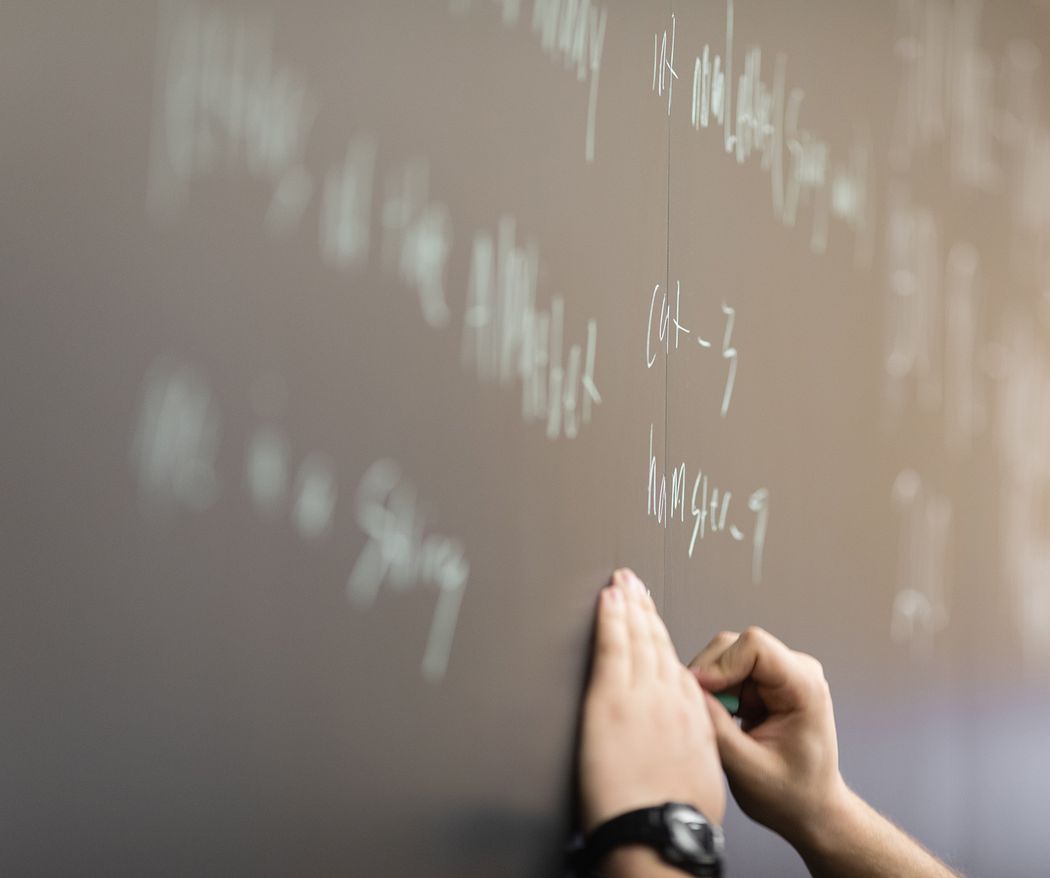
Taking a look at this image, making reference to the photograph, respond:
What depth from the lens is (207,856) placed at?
47 centimetres

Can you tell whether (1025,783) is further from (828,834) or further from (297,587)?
(297,587)

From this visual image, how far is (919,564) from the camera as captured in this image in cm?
86

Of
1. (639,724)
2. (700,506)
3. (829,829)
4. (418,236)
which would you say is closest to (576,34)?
(418,236)

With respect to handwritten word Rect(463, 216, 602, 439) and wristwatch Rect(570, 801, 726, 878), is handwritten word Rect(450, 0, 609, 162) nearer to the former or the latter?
handwritten word Rect(463, 216, 602, 439)

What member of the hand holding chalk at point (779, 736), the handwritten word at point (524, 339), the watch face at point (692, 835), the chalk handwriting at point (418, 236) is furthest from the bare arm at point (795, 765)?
the chalk handwriting at point (418, 236)

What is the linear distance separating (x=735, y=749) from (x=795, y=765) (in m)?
0.05

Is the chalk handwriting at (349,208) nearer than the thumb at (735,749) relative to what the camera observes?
Yes

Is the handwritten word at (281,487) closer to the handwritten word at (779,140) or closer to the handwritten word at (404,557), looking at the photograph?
the handwritten word at (404,557)

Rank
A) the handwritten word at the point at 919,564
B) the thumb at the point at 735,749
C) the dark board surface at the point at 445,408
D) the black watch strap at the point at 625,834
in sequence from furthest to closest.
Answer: the handwritten word at the point at 919,564, the thumb at the point at 735,749, the black watch strap at the point at 625,834, the dark board surface at the point at 445,408

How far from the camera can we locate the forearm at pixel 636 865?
0.53 meters

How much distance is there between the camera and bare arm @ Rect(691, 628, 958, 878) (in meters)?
0.65

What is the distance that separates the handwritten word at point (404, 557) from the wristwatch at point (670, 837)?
0.15m

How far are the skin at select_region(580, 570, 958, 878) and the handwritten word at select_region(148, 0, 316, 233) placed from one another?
36cm

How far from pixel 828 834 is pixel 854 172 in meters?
0.59
